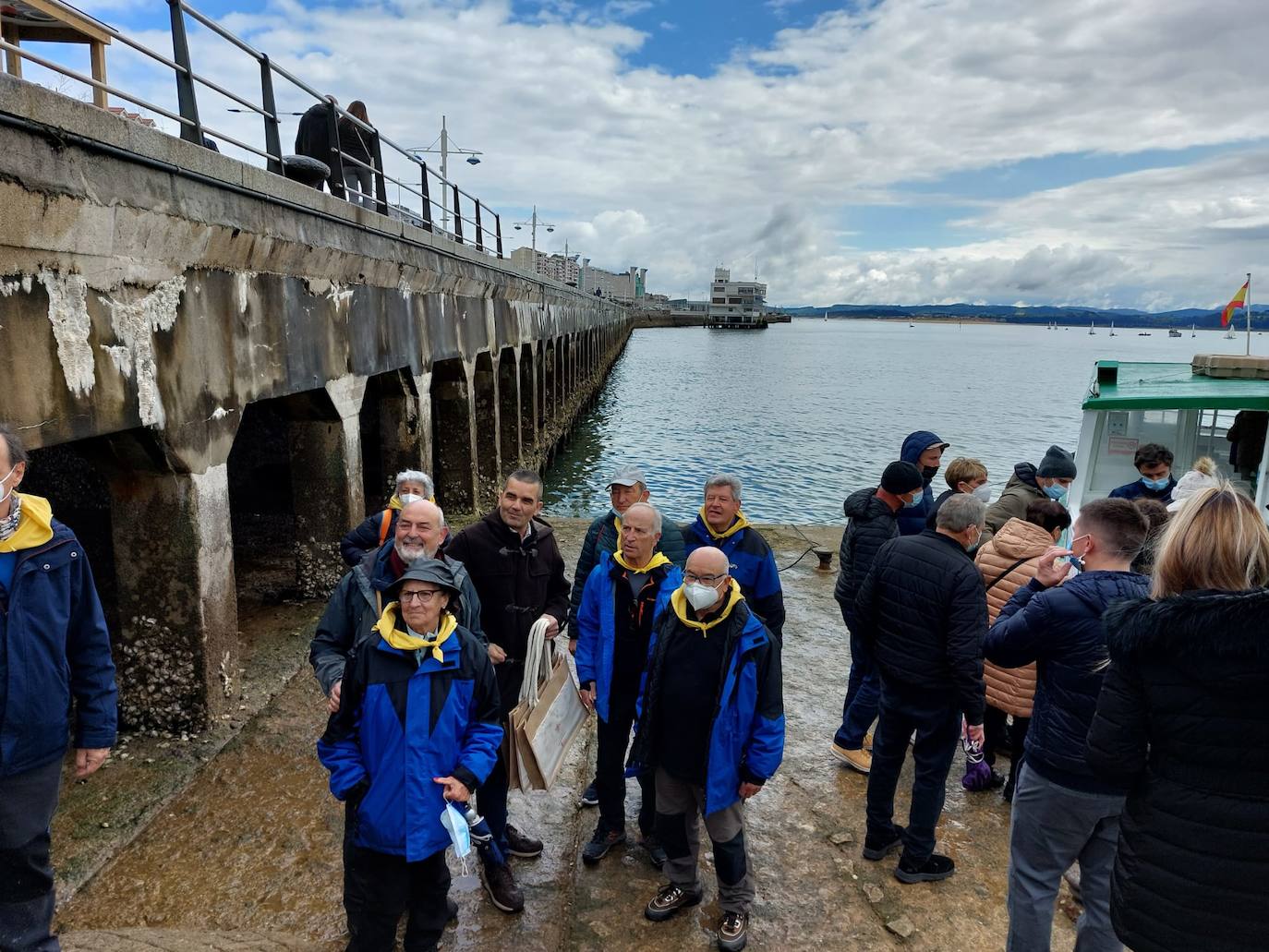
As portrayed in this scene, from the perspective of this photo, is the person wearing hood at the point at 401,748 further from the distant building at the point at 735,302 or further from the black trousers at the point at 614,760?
the distant building at the point at 735,302

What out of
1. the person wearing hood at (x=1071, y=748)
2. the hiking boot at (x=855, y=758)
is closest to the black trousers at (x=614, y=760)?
the hiking boot at (x=855, y=758)

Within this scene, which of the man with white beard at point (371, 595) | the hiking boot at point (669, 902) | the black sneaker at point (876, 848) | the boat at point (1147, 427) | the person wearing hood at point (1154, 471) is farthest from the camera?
the boat at point (1147, 427)

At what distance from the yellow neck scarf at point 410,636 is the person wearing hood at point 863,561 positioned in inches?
105

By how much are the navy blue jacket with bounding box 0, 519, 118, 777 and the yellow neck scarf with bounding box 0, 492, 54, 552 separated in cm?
3

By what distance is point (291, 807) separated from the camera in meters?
4.44

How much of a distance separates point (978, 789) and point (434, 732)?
3.56 meters

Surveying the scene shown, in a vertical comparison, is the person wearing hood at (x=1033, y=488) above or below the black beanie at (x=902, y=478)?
below

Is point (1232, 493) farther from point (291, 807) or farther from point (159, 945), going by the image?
point (291, 807)

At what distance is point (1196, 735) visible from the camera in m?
2.09

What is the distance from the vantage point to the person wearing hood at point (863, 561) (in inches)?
189

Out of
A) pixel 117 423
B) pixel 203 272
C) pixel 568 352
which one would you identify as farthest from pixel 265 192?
pixel 568 352

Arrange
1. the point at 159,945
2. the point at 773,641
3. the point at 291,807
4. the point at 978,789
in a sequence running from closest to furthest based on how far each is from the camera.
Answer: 1. the point at 159,945
2. the point at 773,641
3. the point at 291,807
4. the point at 978,789

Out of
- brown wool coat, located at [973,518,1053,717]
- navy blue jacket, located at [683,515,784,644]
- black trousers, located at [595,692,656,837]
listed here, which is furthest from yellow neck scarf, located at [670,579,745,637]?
brown wool coat, located at [973,518,1053,717]

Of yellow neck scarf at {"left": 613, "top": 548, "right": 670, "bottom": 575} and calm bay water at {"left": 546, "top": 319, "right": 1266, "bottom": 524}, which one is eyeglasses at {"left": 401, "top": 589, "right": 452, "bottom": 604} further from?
calm bay water at {"left": 546, "top": 319, "right": 1266, "bottom": 524}
